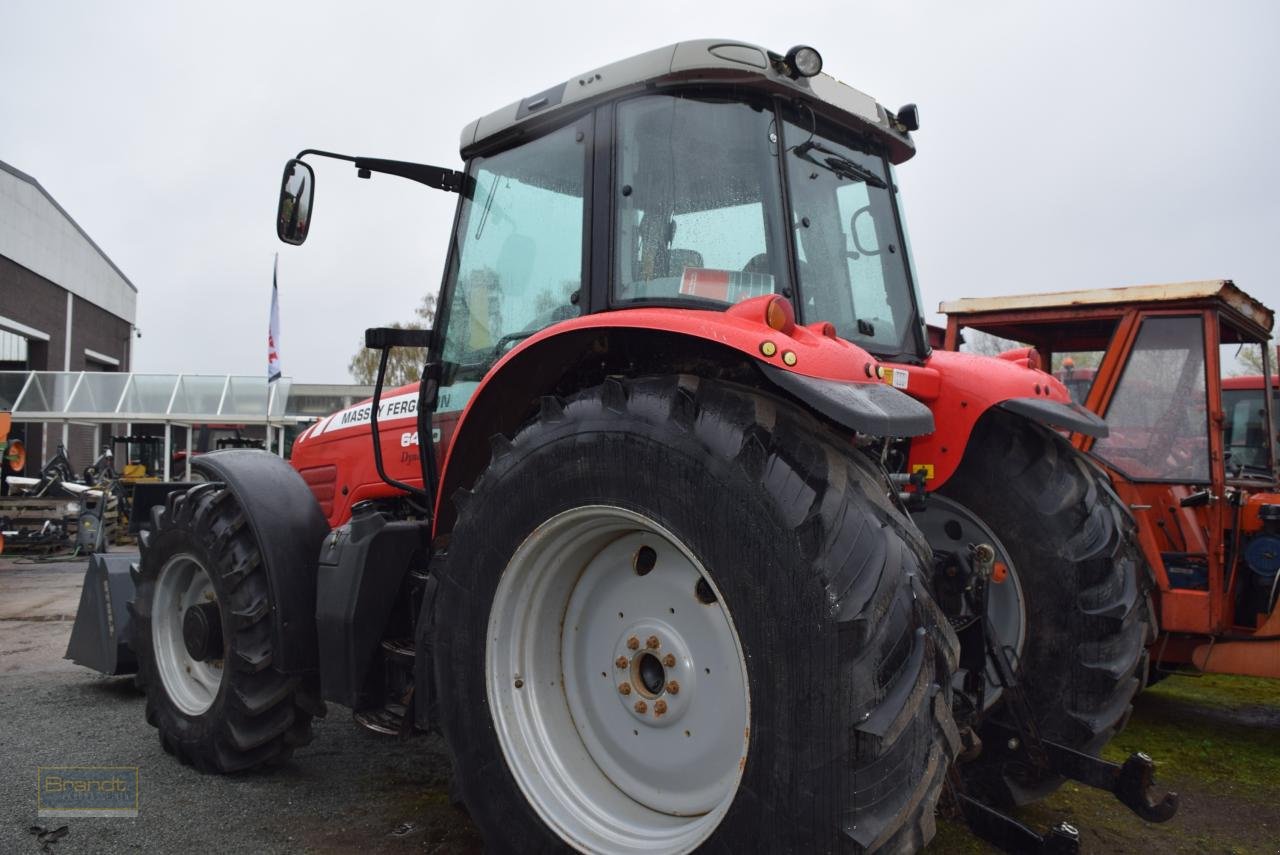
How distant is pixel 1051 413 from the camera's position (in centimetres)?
307

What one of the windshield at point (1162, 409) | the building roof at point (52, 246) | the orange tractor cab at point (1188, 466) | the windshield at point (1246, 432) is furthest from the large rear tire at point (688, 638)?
the building roof at point (52, 246)

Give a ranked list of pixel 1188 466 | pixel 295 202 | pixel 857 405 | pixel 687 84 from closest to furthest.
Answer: pixel 857 405, pixel 687 84, pixel 295 202, pixel 1188 466

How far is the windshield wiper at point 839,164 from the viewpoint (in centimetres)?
284

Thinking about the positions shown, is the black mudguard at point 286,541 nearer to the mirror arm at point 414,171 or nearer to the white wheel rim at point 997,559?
the mirror arm at point 414,171

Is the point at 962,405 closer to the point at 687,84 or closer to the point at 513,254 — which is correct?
the point at 687,84

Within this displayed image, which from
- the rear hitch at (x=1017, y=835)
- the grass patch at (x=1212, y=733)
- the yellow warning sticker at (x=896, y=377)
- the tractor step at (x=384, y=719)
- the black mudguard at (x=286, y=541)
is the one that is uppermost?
the yellow warning sticker at (x=896, y=377)

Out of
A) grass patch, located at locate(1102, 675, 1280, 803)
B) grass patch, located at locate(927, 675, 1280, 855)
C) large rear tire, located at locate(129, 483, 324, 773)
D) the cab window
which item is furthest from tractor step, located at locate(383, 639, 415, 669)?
grass patch, located at locate(1102, 675, 1280, 803)

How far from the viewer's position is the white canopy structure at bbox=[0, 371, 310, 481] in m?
19.7

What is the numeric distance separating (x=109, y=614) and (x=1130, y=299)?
5870mm

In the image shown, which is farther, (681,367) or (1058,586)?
(1058,586)

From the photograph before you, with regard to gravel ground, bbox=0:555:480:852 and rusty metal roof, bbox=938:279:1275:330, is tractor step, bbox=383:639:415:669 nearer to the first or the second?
gravel ground, bbox=0:555:480:852

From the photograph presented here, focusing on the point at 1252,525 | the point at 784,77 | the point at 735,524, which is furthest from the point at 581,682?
the point at 1252,525

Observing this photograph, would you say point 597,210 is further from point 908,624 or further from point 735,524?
point 908,624

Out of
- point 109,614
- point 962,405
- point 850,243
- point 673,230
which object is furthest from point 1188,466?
point 109,614
